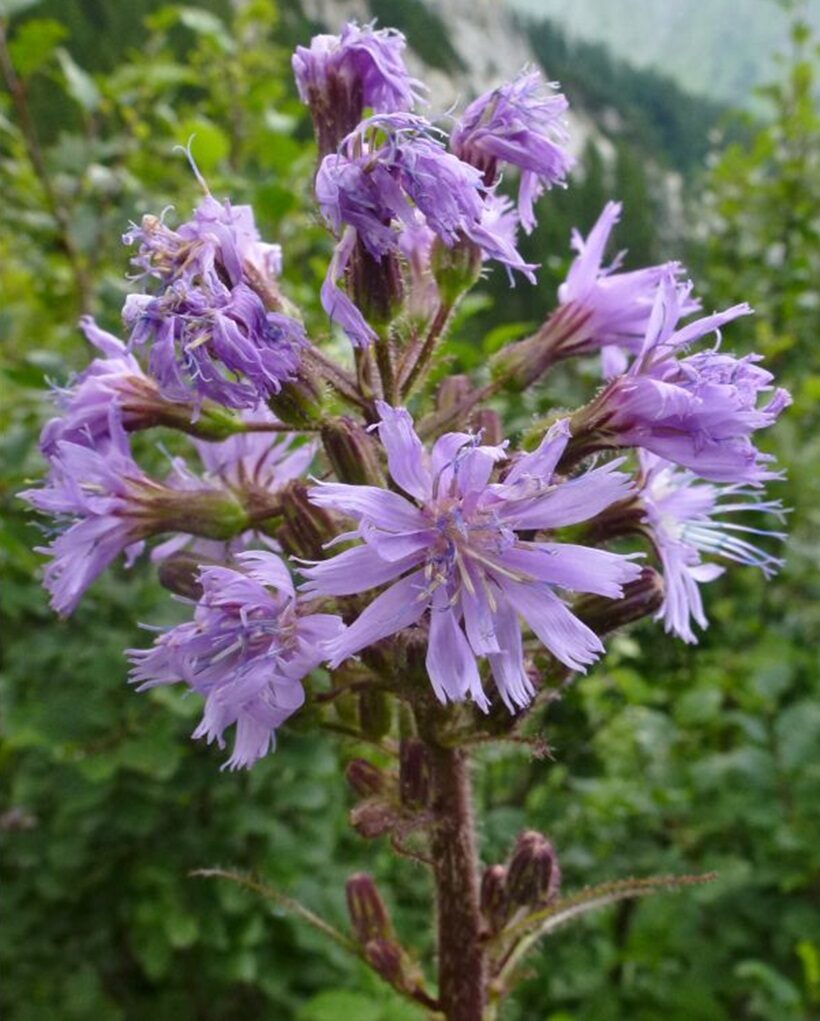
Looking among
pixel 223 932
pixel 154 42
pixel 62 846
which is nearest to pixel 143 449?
pixel 62 846

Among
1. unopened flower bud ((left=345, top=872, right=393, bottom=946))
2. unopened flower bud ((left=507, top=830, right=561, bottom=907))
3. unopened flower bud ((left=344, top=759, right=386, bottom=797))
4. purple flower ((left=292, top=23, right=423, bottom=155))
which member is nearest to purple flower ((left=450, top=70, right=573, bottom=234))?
purple flower ((left=292, top=23, right=423, bottom=155))

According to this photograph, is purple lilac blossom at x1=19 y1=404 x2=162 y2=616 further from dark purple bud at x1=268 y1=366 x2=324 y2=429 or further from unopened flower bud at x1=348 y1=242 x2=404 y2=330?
unopened flower bud at x1=348 y1=242 x2=404 y2=330

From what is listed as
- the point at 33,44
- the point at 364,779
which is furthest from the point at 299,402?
the point at 33,44

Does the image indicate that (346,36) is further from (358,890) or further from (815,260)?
(815,260)

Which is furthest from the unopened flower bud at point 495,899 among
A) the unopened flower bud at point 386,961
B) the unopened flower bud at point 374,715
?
the unopened flower bud at point 374,715

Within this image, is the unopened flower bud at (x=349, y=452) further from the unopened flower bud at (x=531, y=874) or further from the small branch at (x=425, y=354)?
the unopened flower bud at (x=531, y=874)

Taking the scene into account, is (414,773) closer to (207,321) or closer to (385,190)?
(207,321)
